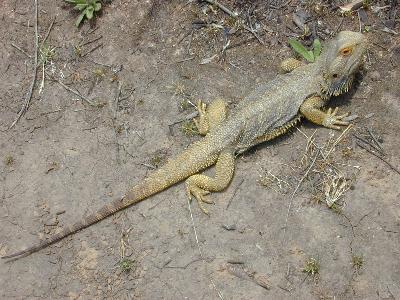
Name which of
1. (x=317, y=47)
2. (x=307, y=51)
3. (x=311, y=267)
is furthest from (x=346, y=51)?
(x=311, y=267)

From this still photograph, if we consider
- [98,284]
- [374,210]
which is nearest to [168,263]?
[98,284]

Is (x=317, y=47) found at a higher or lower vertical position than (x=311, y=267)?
higher

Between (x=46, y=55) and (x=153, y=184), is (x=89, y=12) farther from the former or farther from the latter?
(x=153, y=184)

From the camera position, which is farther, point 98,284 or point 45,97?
point 45,97

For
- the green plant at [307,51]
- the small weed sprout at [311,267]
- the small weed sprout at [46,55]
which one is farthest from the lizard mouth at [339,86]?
the small weed sprout at [46,55]

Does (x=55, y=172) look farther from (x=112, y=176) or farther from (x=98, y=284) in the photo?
(x=98, y=284)

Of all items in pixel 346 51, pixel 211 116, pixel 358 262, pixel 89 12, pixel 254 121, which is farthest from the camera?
pixel 89 12

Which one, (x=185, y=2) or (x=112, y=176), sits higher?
(x=185, y=2)
